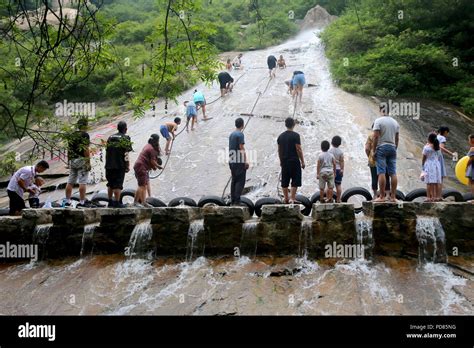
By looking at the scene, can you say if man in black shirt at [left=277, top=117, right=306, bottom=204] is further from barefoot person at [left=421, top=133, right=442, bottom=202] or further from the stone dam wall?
barefoot person at [left=421, top=133, right=442, bottom=202]

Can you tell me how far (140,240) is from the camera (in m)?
8.95

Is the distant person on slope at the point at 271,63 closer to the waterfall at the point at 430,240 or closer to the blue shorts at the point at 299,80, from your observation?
the blue shorts at the point at 299,80

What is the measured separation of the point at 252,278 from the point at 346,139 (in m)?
8.12

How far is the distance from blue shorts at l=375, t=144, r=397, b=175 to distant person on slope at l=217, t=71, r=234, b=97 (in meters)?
11.7

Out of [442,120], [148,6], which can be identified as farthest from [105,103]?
[148,6]

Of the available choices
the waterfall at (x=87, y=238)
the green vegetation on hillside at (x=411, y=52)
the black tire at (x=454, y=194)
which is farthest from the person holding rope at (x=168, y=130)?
the green vegetation on hillside at (x=411, y=52)

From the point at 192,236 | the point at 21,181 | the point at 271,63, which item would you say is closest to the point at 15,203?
the point at 21,181

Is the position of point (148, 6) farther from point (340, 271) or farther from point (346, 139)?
point (340, 271)

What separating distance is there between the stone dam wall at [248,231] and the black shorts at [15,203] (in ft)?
2.04

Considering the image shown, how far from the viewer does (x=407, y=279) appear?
7.29m

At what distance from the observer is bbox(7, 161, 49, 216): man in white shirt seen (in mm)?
9656

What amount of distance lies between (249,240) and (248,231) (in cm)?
17

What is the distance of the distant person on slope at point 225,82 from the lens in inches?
771

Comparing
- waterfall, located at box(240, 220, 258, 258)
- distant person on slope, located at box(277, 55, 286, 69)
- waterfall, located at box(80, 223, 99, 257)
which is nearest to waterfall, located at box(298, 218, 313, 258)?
waterfall, located at box(240, 220, 258, 258)
